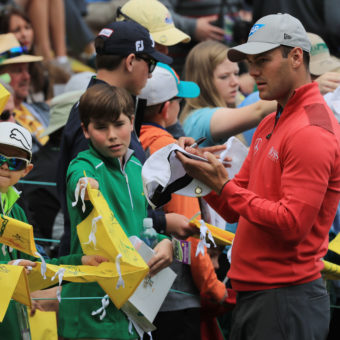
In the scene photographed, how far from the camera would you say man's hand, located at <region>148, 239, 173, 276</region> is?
4074mm

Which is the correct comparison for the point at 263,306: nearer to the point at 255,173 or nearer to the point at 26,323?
the point at 255,173

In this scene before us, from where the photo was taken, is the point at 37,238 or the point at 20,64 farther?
the point at 20,64

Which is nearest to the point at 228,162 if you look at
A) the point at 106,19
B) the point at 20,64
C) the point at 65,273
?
the point at 65,273

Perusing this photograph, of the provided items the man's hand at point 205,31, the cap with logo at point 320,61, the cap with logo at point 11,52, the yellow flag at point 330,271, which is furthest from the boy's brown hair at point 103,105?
the man's hand at point 205,31

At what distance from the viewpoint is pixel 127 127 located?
13.8ft

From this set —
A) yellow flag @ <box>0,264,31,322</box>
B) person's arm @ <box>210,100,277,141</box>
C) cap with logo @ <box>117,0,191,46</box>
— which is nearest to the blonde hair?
cap with logo @ <box>117,0,191,46</box>

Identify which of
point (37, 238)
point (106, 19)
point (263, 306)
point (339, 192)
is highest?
point (339, 192)

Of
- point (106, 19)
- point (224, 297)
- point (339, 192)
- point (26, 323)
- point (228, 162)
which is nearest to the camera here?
point (339, 192)

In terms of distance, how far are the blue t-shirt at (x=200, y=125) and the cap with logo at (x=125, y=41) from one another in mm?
708

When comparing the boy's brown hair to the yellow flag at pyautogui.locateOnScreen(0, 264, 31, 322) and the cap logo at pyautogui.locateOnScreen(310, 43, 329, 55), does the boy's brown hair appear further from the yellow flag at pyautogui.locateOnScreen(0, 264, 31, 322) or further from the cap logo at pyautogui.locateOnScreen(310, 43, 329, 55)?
the cap logo at pyautogui.locateOnScreen(310, 43, 329, 55)

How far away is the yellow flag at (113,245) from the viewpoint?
359cm

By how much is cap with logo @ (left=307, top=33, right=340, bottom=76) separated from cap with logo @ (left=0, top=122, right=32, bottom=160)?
2.36 m

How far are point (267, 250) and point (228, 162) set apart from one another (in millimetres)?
1022

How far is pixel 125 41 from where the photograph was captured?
469 centimetres
